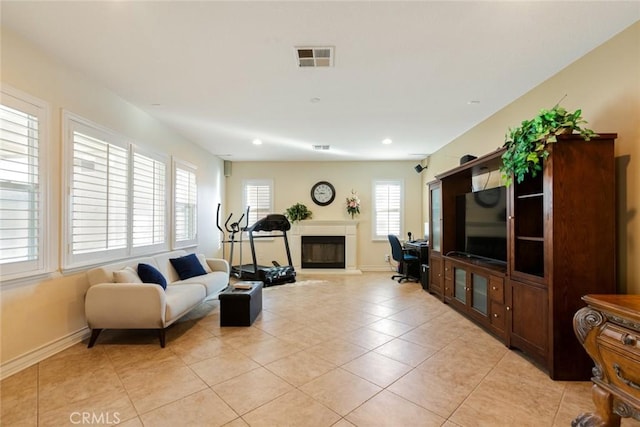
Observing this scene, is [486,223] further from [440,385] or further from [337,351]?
[337,351]

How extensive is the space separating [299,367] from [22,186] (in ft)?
9.06

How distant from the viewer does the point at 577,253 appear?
2.24m

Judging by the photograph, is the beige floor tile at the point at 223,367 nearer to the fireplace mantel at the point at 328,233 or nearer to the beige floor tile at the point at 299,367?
the beige floor tile at the point at 299,367

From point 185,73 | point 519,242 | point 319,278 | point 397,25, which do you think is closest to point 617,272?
point 519,242

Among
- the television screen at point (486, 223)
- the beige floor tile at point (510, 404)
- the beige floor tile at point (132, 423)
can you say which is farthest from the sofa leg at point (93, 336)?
the television screen at point (486, 223)

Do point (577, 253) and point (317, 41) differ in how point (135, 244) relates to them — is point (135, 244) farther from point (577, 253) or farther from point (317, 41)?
point (577, 253)

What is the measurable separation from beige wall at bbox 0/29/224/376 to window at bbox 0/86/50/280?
0.32ft

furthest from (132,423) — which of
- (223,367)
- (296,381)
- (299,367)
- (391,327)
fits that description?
(391,327)

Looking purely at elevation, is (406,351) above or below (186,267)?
below

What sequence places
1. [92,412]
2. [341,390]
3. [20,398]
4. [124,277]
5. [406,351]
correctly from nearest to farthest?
[92,412], [20,398], [341,390], [406,351], [124,277]

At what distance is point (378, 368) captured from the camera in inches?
96.1

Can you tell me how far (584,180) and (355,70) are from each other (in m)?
2.16

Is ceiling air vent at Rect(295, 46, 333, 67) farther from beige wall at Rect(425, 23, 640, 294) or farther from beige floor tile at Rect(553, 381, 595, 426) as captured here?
beige floor tile at Rect(553, 381, 595, 426)

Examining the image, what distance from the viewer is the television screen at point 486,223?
3146 millimetres
